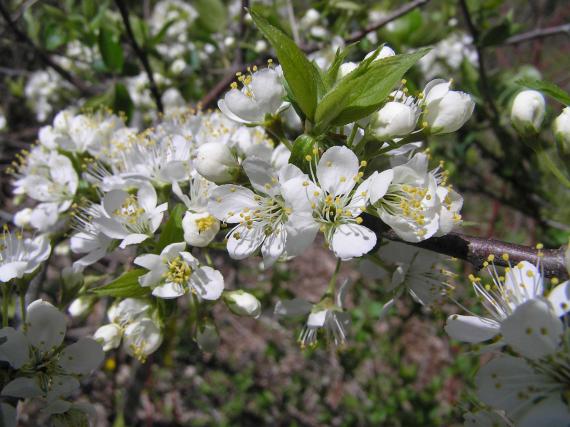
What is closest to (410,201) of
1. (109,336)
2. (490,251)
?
(490,251)

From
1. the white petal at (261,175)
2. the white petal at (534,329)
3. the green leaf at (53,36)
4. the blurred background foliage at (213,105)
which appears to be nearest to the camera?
the white petal at (534,329)

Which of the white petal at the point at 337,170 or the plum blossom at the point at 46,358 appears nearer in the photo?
the white petal at the point at 337,170

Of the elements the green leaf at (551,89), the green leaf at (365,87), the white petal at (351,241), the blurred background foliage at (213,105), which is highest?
the green leaf at (365,87)

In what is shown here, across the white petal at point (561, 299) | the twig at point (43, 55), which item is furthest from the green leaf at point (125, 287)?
the twig at point (43, 55)

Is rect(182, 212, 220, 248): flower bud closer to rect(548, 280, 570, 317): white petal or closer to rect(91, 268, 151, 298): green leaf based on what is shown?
rect(91, 268, 151, 298): green leaf

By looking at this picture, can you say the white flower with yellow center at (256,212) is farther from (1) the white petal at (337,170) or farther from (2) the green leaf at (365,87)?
(2) the green leaf at (365,87)
